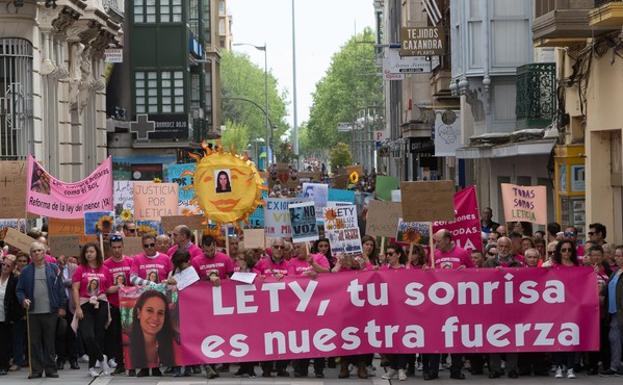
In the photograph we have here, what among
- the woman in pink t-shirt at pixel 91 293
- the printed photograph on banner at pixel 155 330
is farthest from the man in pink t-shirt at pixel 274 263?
the woman in pink t-shirt at pixel 91 293

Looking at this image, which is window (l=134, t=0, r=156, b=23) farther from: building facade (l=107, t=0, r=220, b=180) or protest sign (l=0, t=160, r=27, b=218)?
protest sign (l=0, t=160, r=27, b=218)

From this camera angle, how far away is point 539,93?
3066 centimetres

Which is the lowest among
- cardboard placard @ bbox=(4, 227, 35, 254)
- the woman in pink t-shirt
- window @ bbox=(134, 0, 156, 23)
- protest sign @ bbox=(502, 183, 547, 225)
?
the woman in pink t-shirt

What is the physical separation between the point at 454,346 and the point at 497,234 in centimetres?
525

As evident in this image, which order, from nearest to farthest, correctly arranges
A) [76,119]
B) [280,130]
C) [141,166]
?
[76,119] → [141,166] → [280,130]

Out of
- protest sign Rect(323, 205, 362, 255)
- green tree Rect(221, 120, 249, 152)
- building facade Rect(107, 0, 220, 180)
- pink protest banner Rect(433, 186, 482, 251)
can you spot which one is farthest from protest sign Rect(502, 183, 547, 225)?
green tree Rect(221, 120, 249, 152)

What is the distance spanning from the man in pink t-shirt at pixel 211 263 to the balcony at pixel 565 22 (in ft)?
26.1

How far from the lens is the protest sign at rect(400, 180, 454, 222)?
18750mm

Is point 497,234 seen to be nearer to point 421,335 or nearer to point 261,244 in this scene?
point 261,244

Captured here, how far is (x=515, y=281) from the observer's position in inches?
695

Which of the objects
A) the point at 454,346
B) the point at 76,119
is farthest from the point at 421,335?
the point at 76,119

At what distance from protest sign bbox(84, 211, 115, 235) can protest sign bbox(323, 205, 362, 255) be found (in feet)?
15.0

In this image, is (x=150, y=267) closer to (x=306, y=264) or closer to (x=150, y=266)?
(x=150, y=266)

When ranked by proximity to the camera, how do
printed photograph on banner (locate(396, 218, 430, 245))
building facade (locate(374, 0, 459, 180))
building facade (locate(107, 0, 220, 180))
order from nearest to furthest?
printed photograph on banner (locate(396, 218, 430, 245)), building facade (locate(374, 0, 459, 180)), building facade (locate(107, 0, 220, 180))
